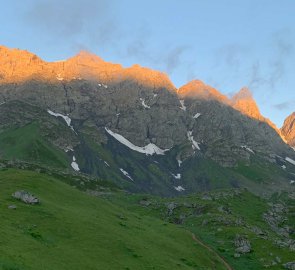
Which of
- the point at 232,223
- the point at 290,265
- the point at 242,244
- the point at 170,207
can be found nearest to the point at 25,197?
the point at 242,244

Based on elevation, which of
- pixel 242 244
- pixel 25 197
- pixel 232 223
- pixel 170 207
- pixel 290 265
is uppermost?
pixel 170 207

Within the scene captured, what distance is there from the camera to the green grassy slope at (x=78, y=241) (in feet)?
Answer: 134

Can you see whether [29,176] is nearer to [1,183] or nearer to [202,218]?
[1,183]

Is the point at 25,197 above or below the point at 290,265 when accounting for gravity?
above

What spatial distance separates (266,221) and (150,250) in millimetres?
88651

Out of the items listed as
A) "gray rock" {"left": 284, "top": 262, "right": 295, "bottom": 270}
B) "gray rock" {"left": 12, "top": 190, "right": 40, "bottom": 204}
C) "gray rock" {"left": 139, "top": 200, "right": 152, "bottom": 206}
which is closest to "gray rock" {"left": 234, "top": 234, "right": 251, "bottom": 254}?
"gray rock" {"left": 284, "top": 262, "right": 295, "bottom": 270}

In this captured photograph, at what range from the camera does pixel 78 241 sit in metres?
50.0

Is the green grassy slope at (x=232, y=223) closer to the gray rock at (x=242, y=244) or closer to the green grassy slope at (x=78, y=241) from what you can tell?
the gray rock at (x=242, y=244)

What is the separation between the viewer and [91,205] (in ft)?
265

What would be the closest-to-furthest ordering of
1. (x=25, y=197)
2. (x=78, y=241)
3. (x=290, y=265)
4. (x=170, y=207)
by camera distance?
(x=78, y=241), (x=25, y=197), (x=290, y=265), (x=170, y=207)

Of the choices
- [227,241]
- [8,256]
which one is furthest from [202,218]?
[8,256]

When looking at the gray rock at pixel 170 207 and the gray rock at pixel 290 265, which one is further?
the gray rock at pixel 170 207

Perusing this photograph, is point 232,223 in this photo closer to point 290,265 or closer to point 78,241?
point 290,265

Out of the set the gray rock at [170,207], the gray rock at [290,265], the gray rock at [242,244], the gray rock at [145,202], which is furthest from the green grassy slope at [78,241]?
the gray rock at [145,202]
